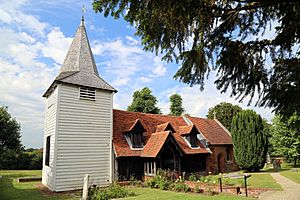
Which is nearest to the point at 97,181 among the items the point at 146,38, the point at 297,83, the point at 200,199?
the point at 200,199

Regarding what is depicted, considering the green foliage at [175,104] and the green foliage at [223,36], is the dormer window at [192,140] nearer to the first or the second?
the green foliage at [223,36]

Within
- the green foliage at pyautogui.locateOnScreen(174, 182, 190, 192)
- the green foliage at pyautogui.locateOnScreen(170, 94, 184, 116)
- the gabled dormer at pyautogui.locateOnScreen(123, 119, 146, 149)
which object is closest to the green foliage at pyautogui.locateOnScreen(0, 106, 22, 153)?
the gabled dormer at pyautogui.locateOnScreen(123, 119, 146, 149)

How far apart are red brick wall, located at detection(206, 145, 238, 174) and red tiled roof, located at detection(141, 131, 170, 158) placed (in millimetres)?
7435

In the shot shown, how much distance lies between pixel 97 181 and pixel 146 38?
14789mm

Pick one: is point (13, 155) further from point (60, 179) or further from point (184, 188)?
point (184, 188)

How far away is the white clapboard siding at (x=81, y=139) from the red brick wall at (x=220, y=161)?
1147 centimetres

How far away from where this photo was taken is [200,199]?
11.3 metres

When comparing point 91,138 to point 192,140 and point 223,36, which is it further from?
point 223,36

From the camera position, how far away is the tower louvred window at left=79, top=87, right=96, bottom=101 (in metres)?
18.1

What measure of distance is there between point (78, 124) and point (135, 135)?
4918 mm

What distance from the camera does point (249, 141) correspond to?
24.0 m

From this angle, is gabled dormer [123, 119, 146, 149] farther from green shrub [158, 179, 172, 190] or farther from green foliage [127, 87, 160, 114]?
green foliage [127, 87, 160, 114]

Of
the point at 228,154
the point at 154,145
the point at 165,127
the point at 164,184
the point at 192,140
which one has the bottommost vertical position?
the point at 164,184

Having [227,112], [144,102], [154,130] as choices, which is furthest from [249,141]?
[227,112]
